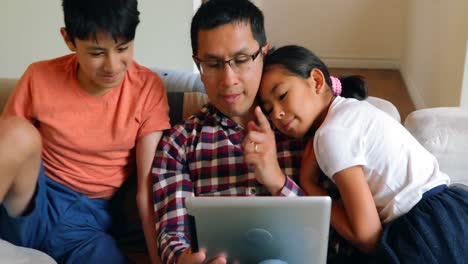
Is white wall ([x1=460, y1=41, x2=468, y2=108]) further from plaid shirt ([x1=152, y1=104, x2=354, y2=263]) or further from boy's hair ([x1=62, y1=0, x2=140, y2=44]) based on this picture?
boy's hair ([x1=62, y1=0, x2=140, y2=44])

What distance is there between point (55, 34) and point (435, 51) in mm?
2012

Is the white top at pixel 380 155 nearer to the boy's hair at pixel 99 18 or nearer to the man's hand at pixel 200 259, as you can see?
the man's hand at pixel 200 259

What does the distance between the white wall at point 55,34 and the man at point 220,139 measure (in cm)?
123

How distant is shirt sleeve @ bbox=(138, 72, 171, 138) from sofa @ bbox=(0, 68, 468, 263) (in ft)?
0.33

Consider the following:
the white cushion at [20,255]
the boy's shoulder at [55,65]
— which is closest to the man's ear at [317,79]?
the boy's shoulder at [55,65]

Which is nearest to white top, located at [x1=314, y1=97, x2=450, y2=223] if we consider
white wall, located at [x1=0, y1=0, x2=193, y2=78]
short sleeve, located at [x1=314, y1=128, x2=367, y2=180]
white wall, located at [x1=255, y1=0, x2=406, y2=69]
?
short sleeve, located at [x1=314, y1=128, x2=367, y2=180]

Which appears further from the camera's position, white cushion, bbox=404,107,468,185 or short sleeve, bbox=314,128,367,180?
white cushion, bbox=404,107,468,185

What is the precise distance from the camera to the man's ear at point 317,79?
1395 mm

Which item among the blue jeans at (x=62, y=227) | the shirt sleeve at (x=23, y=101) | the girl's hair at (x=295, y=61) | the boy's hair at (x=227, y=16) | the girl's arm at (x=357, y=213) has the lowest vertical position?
the blue jeans at (x=62, y=227)

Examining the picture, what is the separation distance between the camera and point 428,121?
1550mm

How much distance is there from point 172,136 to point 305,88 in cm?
38

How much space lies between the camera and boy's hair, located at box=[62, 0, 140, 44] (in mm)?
1364

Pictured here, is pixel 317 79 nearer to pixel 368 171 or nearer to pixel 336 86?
pixel 336 86

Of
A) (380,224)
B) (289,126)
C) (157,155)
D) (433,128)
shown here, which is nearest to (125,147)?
(157,155)
